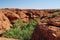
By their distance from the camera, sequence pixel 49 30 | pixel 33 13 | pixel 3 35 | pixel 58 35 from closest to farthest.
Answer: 1. pixel 58 35
2. pixel 49 30
3. pixel 3 35
4. pixel 33 13

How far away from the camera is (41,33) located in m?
11.9

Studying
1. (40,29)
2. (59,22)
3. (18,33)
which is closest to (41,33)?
(40,29)

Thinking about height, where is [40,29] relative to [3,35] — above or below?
above

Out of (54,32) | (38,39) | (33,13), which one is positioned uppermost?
(54,32)

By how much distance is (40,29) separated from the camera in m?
12.2

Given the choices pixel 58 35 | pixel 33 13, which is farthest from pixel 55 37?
pixel 33 13

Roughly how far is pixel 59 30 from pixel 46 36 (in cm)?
90

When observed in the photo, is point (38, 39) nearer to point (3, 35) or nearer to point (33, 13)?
point (3, 35)

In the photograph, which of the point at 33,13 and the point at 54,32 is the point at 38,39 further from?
the point at 33,13

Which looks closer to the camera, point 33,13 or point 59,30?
point 59,30

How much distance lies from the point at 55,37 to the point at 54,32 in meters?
0.43

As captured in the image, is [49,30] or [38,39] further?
[38,39]

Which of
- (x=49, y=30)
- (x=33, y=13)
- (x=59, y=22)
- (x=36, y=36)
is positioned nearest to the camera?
(x=49, y=30)

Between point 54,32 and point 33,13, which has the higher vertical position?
point 54,32
